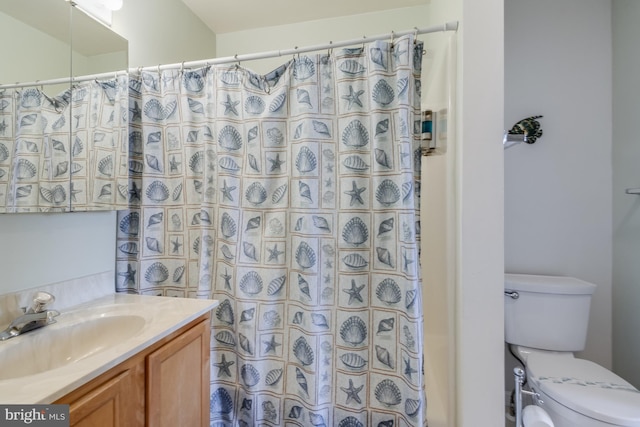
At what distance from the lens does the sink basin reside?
76cm

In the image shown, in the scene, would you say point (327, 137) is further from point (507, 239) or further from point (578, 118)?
point (578, 118)

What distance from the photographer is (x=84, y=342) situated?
0.94 meters

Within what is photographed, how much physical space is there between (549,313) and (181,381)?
6.09 feet

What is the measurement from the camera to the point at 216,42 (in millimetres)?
2193

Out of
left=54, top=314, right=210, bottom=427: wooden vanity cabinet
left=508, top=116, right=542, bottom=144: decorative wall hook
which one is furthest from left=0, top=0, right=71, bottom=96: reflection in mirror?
left=508, top=116, right=542, bottom=144: decorative wall hook

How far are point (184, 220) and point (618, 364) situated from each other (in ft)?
8.57

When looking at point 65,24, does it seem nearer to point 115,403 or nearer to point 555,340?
point 115,403

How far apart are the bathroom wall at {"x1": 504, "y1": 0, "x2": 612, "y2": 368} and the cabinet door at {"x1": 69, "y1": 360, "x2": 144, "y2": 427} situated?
201cm

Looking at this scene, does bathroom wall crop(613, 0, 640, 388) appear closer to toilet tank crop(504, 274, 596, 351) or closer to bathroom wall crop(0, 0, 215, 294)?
toilet tank crop(504, 274, 596, 351)

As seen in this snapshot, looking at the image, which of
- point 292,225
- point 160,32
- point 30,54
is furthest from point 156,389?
point 160,32

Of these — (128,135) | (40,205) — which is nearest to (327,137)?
(128,135)

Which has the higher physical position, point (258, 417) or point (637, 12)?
point (637, 12)

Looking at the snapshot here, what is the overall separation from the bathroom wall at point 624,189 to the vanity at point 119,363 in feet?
7.26

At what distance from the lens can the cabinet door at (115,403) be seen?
2.03 feet
